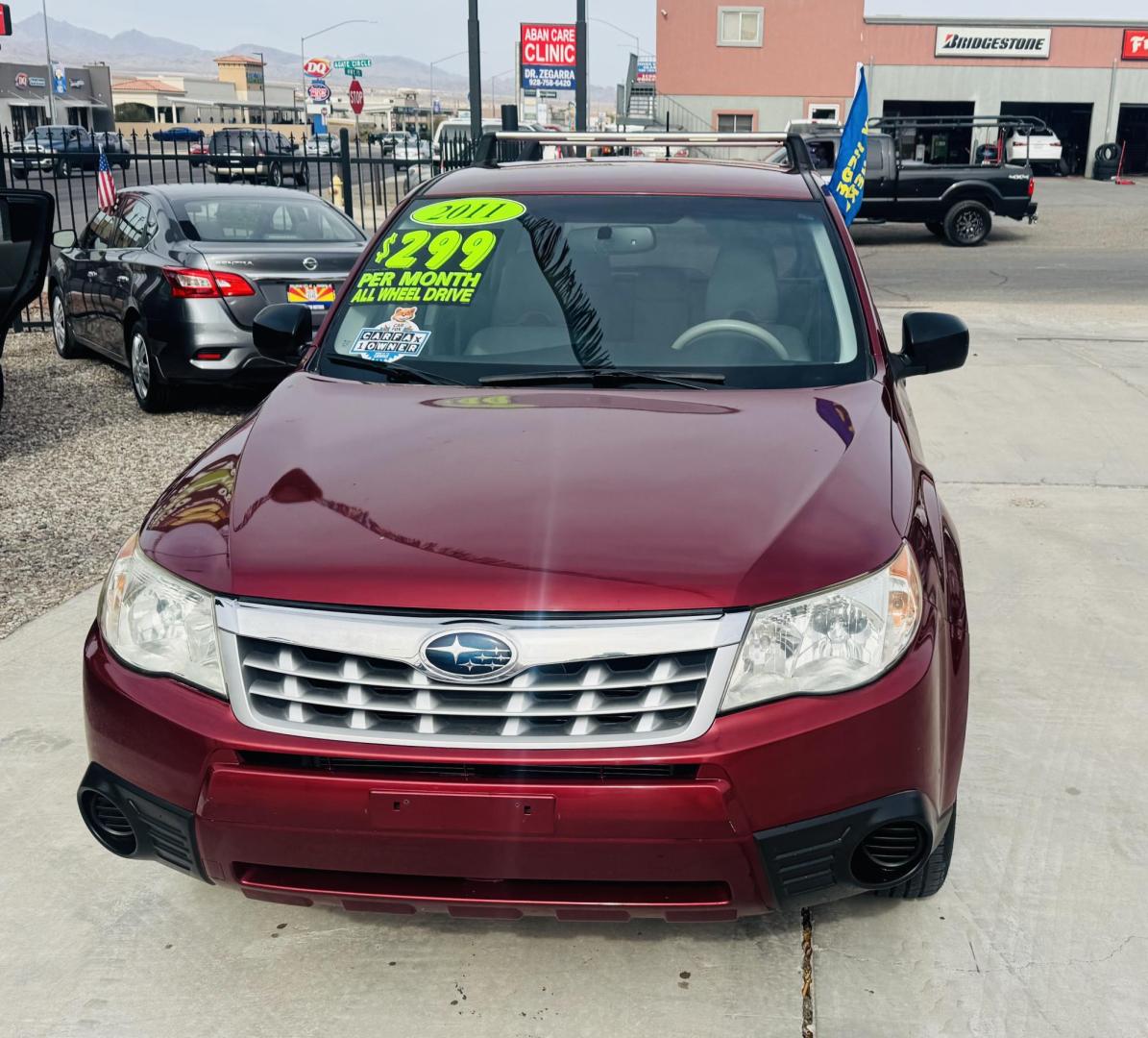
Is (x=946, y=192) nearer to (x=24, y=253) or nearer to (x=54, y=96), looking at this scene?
(x=24, y=253)

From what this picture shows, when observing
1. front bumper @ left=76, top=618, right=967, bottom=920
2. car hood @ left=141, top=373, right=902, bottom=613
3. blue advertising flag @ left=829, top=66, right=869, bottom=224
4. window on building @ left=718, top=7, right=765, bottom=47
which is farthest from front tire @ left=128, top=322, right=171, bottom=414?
window on building @ left=718, top=7, right=765, bottom=47

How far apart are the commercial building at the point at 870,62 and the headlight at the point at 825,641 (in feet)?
158

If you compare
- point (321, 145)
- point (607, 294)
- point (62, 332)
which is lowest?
point (321, 145)

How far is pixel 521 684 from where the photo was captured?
7.80 ft

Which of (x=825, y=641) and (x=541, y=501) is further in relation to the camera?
(x=541, y=501)

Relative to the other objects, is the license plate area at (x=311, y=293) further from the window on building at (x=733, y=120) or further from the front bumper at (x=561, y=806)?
the window on building at (x=733, y=120)

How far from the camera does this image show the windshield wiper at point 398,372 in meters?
3.61

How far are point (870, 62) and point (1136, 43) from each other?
10.0m

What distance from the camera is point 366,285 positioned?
4078 millimetres

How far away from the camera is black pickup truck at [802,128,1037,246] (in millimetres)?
22109

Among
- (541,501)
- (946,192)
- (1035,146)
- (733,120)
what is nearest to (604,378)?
(541,501)

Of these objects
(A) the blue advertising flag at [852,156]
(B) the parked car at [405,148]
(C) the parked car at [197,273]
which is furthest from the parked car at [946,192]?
(C) the parked car at [197,273]

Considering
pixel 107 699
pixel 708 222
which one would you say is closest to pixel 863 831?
pixel 107 699

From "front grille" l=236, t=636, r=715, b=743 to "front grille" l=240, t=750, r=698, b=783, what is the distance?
5cm
